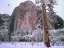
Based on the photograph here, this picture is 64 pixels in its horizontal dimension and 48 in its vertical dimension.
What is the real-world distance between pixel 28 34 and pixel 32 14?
523mm

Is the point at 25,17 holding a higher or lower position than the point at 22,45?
higher

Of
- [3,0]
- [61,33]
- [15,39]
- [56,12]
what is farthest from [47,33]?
[3,0]

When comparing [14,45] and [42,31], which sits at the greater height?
[42,31]

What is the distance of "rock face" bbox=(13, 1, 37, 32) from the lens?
3.66m

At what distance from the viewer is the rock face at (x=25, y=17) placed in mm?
3660

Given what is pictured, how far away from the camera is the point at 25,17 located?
12.1ft

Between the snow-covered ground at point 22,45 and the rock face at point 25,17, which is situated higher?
the rock face at point 25,17

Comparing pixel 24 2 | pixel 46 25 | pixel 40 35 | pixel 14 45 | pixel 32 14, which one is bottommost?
pixel 14 45

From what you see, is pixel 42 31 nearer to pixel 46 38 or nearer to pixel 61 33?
pixel 46 38

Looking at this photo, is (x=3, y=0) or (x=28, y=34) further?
(x=3, y=0)

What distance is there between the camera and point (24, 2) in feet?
12.3

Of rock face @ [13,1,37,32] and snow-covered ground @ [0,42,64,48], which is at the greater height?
rock face @ [13,1,37,32]

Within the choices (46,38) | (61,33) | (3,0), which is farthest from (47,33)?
(3,0)

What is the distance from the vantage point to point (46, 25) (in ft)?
11.8
